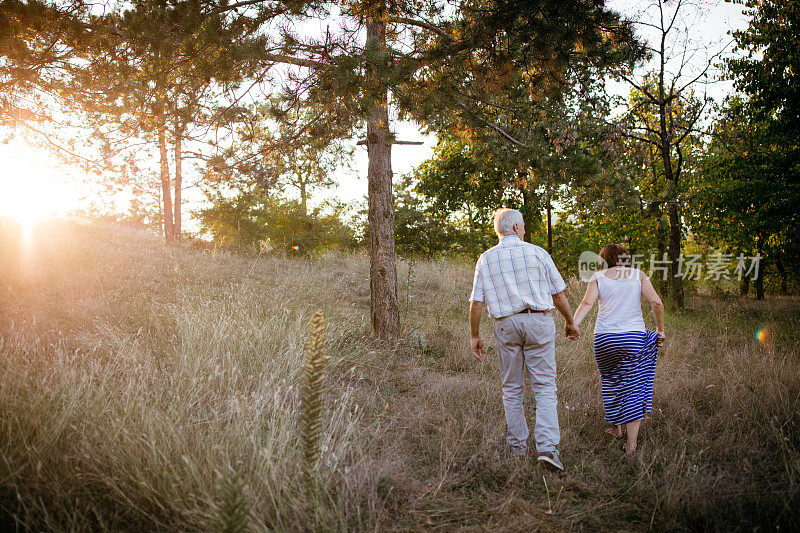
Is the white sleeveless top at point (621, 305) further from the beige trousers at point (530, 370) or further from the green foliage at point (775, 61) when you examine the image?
the green foliage at point (775, 61)

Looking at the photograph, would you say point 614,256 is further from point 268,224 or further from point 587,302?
point 268,224

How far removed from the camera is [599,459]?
12.1 ft

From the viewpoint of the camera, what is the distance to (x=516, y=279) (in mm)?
3547

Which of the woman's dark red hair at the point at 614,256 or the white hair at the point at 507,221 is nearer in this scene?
the white hair at the point at 507,221

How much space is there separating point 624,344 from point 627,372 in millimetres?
291

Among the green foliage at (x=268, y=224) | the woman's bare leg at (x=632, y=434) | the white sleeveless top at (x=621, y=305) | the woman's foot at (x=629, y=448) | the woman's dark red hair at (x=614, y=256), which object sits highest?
the green foliage at (x=268, y=224)

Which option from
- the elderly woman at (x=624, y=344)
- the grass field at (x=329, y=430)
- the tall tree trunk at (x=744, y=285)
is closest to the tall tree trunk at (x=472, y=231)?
the tall tree trunk at (x=744, y=285)

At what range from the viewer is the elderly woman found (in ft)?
13.0

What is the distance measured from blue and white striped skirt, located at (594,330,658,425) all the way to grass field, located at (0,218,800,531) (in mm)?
345

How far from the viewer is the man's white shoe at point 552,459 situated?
130 inches

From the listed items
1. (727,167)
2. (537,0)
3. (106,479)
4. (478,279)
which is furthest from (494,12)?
(727,167)

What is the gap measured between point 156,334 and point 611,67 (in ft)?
21.4

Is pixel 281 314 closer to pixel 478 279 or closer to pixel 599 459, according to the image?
pixel 478 279

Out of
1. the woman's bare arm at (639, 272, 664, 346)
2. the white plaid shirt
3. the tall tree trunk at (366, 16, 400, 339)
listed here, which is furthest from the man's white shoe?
the tall tree trunk at (366, 16, 400, 339)
